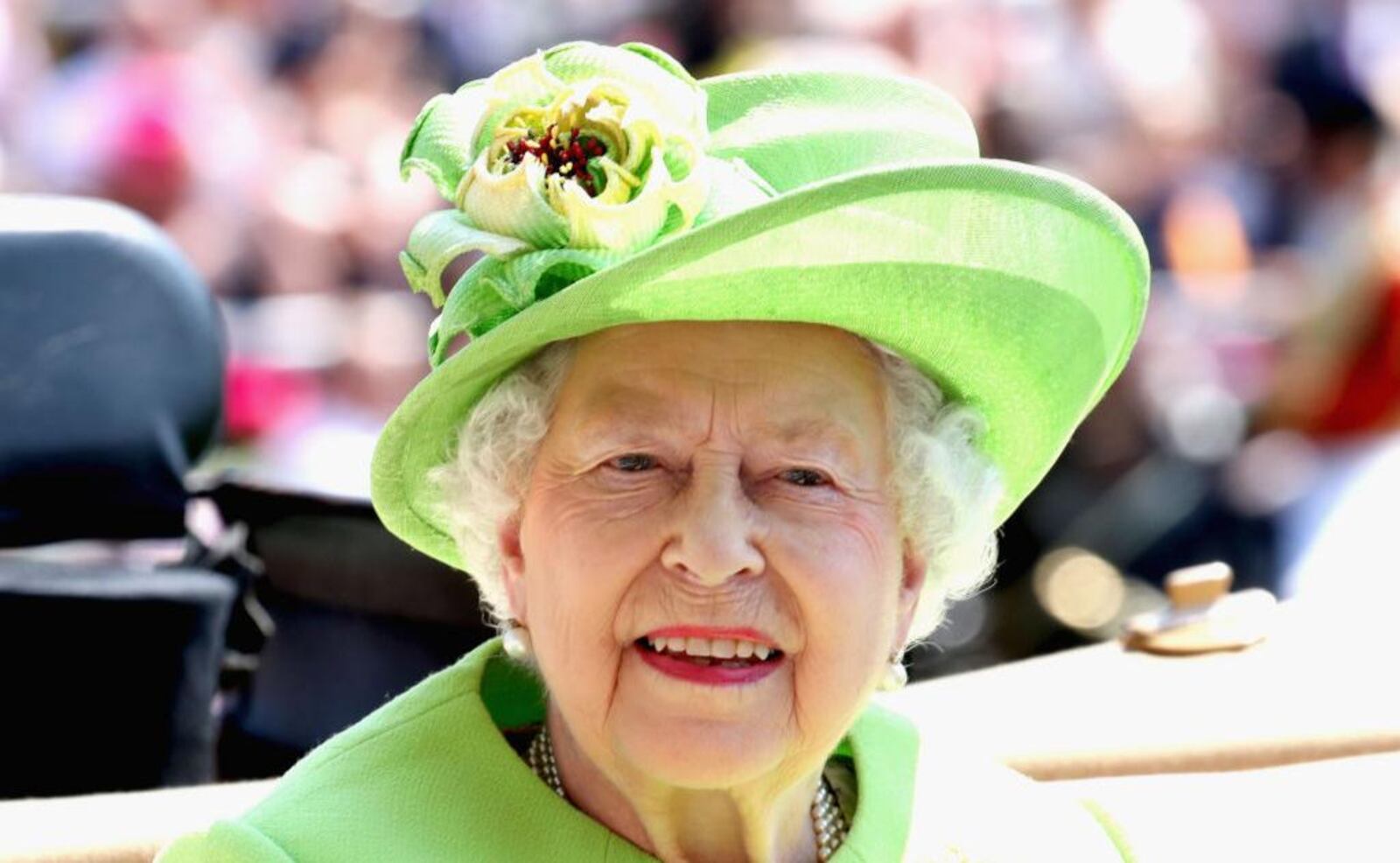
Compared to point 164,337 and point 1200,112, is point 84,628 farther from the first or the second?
point 1200,112

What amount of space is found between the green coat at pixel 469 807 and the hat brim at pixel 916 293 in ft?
0.56

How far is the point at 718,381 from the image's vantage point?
5.79 feet

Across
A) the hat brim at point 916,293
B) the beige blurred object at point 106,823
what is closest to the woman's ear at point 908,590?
the hat brim at point 916,293

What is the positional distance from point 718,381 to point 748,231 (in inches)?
8.2

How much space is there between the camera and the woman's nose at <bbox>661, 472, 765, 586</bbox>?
5.58ft

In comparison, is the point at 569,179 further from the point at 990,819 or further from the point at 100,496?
the point at 100,496

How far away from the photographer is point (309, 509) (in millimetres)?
2965

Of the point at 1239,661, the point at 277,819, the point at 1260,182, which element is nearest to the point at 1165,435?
the point at 1260,182

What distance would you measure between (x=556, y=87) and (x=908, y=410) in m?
0.43

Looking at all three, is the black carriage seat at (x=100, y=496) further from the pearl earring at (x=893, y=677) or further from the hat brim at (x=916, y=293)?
the pearl earring at (x=893, y=677)

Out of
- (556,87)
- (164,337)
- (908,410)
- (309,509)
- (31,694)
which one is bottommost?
(31,694)

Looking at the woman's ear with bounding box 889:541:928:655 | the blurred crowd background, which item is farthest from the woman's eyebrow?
the blurred crowd background

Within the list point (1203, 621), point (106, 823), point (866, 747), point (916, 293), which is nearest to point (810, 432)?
point (916, 293)

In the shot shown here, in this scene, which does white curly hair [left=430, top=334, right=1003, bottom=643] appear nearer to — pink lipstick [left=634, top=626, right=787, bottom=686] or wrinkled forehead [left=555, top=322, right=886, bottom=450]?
wrinkled forehead [left=555, top=322, right=886, bottom=450]
